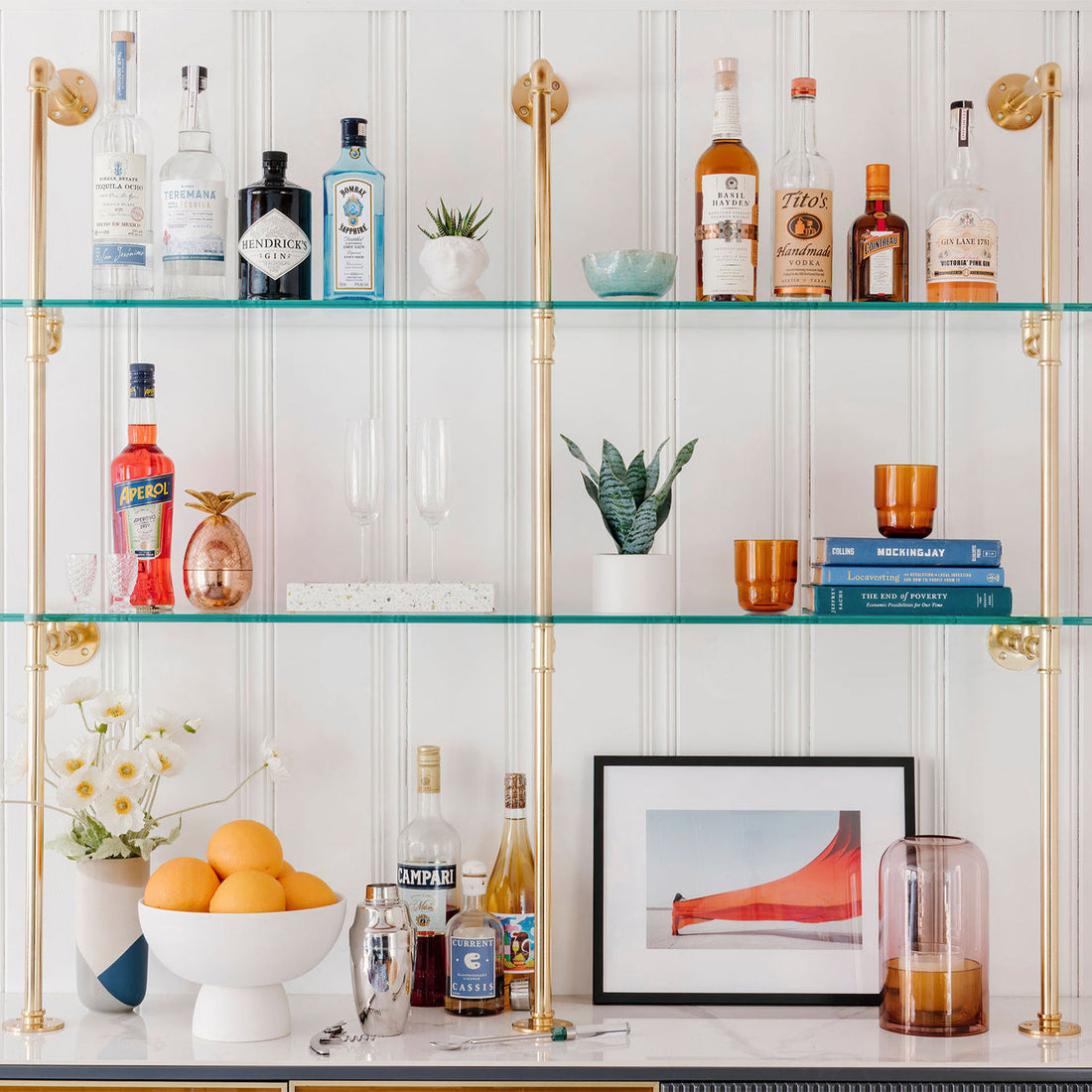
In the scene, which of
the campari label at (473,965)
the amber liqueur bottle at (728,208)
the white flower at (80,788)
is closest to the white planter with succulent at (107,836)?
the white flower at (80,788)

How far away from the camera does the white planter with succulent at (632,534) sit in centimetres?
150

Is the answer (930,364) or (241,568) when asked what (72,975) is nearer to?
(241,568)

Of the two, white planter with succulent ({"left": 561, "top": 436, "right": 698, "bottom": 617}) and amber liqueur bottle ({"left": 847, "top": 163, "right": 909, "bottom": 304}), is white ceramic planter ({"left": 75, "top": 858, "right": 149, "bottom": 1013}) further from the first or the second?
amber liqueur bottle ({"left": 847, "top": 163, "right": 909, "bottom": 304})

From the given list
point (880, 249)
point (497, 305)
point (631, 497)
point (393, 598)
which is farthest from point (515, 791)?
point (880, 249)

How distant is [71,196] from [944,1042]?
1.65 meters

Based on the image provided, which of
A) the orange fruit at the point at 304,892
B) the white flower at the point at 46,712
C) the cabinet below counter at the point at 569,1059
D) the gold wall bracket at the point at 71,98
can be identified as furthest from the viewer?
the gold wall bracket at the point at 71,98

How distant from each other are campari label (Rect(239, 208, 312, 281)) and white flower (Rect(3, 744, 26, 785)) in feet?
2.34

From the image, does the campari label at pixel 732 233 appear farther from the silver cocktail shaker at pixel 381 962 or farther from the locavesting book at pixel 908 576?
the silver cocktail shaker at pixel 381 962

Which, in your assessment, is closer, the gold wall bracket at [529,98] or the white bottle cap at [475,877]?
the white bottle cap at [475,877]

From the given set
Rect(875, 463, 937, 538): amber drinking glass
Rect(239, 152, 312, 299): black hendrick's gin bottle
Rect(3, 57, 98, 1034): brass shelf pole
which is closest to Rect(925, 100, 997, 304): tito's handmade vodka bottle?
Rect(875, 463, 937, 538): amber drinking glass

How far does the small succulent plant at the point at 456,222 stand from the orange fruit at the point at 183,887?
87 centimetres

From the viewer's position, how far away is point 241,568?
1.55m

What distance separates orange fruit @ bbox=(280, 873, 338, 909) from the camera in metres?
1.45

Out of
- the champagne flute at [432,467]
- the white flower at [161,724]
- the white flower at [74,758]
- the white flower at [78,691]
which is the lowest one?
the white flower at [74,758]
